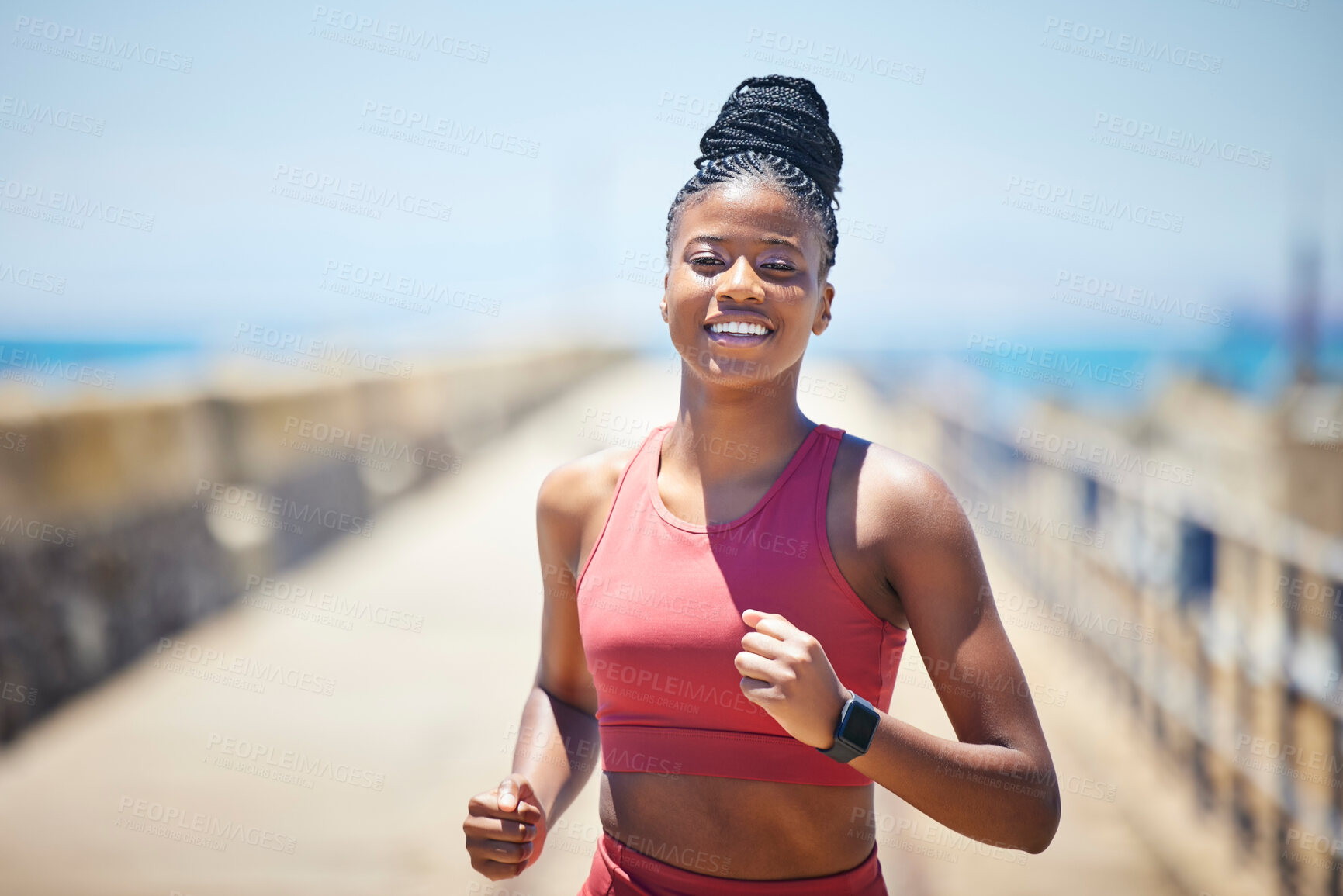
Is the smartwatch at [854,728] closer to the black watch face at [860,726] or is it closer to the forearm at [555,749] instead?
the black watch face at [860,726]

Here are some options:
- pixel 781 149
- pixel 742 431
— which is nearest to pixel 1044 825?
pixel 742 431

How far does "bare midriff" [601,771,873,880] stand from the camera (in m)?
1.77

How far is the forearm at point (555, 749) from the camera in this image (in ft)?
6.79

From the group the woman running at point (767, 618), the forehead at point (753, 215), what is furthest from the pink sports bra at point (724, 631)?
the forehead at point (753, 215)

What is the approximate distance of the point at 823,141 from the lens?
2033mm

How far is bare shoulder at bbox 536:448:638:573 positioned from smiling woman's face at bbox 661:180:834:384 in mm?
304

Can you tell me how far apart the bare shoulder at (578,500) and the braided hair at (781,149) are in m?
0.45

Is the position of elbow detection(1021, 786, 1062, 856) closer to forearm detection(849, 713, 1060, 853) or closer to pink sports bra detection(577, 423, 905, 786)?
forearm detection(849, 713, 1060, 853)

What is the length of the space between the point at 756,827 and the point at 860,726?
33cm

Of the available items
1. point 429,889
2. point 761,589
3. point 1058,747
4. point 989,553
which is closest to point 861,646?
point 761,589

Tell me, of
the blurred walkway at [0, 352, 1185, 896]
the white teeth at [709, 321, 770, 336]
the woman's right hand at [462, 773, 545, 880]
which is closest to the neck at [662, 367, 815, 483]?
the white teeth at [709, 321, 770, 336]

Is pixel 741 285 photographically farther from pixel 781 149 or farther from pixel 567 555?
pixel 567 555

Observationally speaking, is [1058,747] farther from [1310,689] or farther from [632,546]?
[632,546]

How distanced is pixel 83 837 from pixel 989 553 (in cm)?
898
